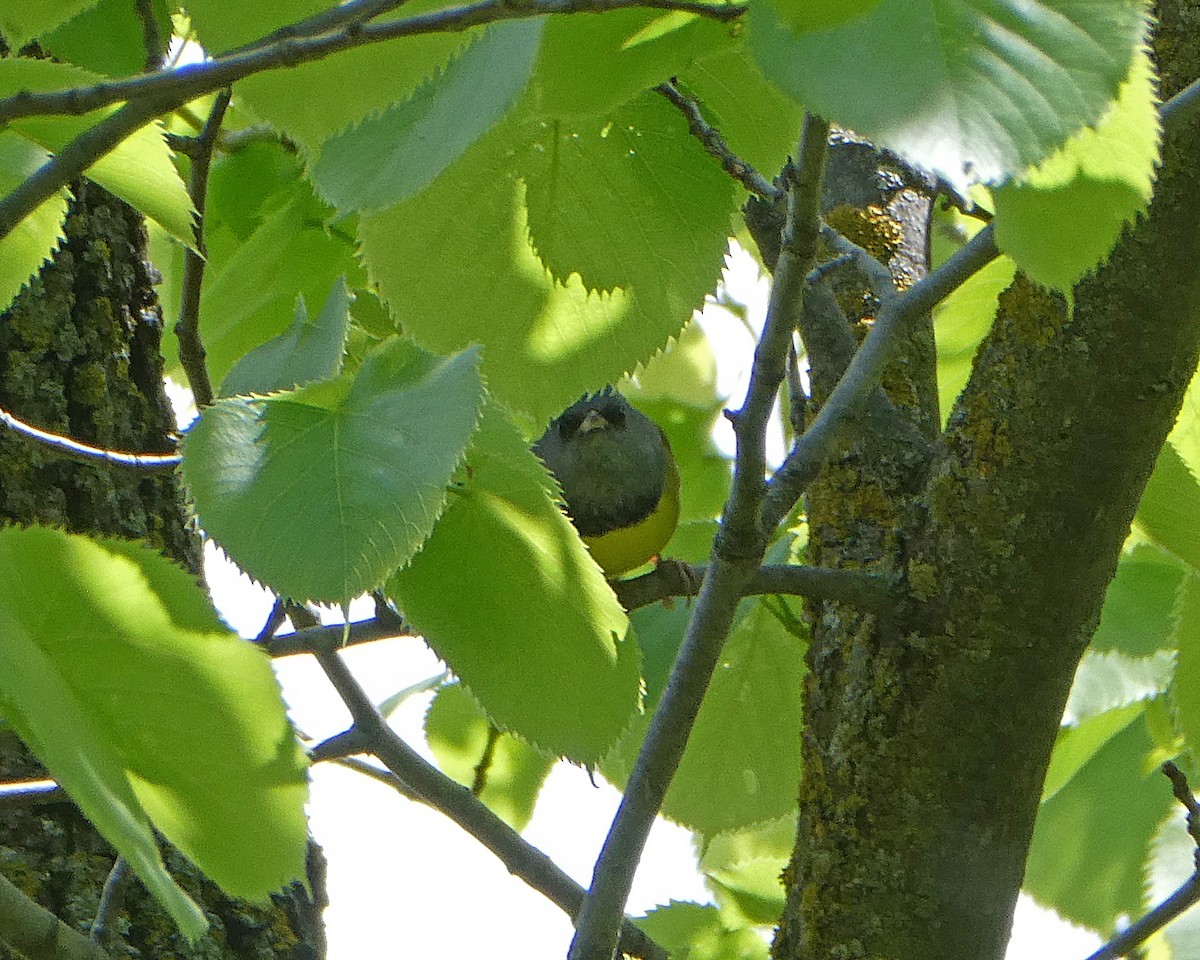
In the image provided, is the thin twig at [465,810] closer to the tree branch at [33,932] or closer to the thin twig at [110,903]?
the thin twig at [110,903]

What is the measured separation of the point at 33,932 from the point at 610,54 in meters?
0.66

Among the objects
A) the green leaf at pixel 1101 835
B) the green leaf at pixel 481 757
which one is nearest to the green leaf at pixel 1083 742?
the green leaf at pixel 1101 835

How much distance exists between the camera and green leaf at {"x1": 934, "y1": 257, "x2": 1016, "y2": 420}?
142cm

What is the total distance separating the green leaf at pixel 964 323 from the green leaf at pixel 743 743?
1.18 feet

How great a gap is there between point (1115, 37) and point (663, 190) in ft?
1.21

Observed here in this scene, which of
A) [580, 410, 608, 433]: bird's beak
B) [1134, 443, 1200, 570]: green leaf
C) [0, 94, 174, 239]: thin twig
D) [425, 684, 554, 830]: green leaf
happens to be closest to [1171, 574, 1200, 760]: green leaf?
[1134, 443, 1200, 570]: green leaf

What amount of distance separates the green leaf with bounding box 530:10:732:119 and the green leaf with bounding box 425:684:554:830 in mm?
1475

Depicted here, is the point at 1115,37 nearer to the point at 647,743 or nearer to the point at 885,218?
the point at 647,743

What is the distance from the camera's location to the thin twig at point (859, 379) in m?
0.92

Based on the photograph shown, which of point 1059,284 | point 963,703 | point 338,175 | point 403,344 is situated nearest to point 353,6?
point 338,175

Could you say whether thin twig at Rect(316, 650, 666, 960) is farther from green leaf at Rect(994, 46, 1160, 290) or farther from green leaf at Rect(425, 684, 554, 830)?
green leaf at Rect(994, 46, 1160, 290)

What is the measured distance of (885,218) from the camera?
5.93 ft

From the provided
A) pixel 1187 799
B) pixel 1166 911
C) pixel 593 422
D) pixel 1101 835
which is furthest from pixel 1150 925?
pixel 593 422

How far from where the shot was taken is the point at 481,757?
1.98 m
